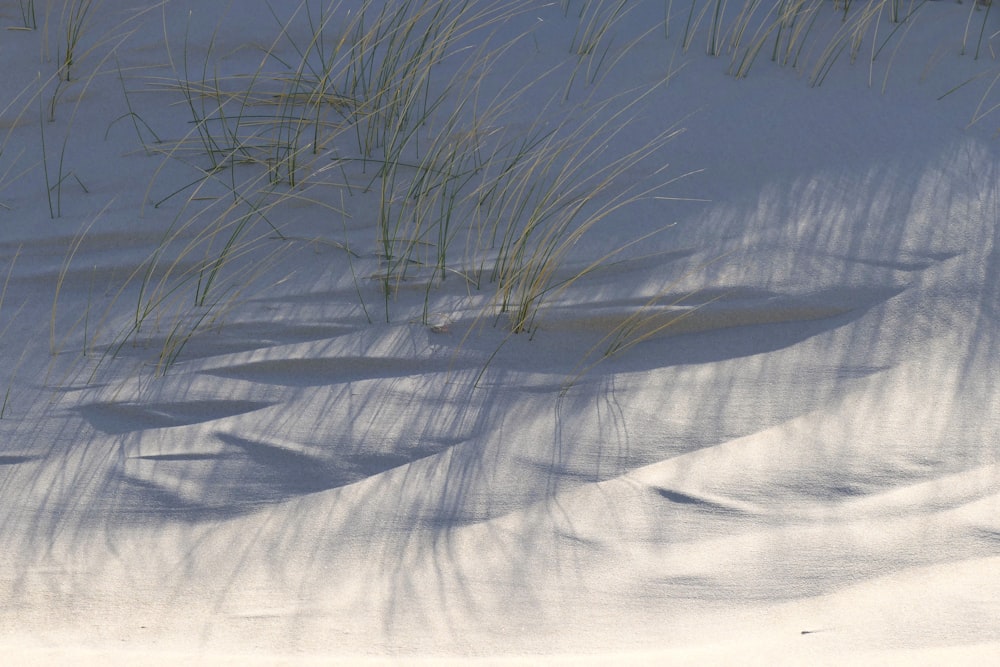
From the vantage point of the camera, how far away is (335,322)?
2.50 m

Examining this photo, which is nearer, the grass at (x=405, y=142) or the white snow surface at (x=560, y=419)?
the white snow surface at (x=560, y=419)

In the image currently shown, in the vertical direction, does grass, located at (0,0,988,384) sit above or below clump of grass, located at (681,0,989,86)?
below

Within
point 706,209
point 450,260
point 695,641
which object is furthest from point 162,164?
point 695,641

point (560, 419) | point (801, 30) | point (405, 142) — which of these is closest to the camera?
point (560, 419)

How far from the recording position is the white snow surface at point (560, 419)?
1.76m

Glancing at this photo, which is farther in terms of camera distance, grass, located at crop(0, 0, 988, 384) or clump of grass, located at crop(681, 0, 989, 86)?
clump of grass, located at crop(681, 0, 989, 86)

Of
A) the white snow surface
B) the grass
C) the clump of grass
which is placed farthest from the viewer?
the clump of grass

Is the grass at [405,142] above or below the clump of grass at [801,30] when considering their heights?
below

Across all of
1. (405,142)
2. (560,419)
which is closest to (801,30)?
(405,142)

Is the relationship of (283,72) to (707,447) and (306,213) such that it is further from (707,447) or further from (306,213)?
(707,447)

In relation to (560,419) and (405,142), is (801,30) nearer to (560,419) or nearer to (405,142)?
(405,142)

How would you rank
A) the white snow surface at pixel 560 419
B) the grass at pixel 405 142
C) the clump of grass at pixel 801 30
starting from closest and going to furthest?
the white snow surface at pixel 560 419 → the grass at pixel 405 142 → the clump of grass at pixel 801 30

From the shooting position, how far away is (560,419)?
225 centimetres

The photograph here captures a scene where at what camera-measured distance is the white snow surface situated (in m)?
1.76
